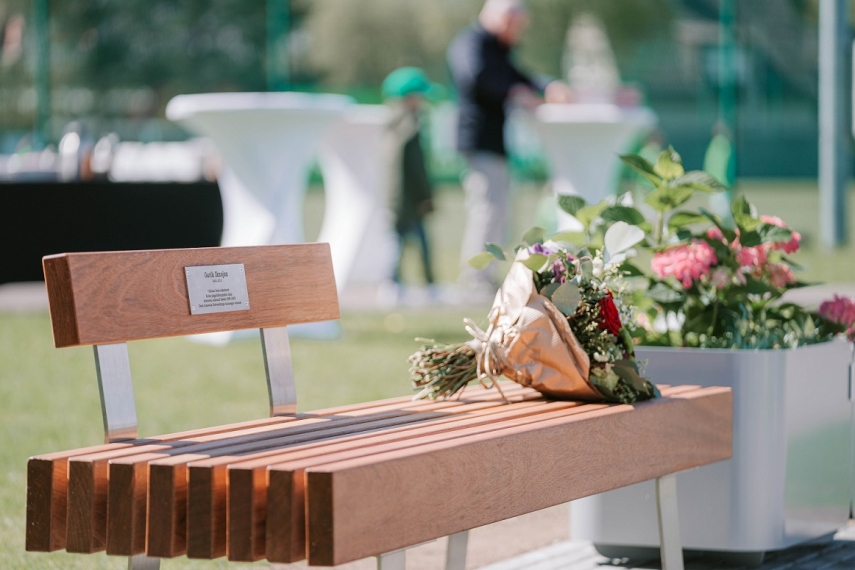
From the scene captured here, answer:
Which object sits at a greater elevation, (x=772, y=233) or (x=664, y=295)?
(x=772, y=233)

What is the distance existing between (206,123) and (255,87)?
31660 millimetres

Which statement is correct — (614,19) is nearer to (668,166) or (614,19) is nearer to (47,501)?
(668,166)

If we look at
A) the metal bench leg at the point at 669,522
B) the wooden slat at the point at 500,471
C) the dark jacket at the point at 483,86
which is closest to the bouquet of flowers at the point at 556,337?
the wooden slat at the point at 500,471

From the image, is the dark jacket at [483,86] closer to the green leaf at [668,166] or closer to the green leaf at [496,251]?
the green leaf at [668,166]

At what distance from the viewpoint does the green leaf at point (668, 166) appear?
3.65 m

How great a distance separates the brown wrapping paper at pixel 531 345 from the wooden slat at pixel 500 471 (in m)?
0.16

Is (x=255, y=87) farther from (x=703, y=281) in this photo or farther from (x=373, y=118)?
(x=703, y=281)

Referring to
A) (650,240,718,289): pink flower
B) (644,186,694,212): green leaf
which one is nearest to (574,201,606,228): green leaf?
(644,186,694,212): green leaf

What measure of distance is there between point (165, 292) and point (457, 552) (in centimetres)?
95

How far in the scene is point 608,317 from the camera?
10.2 ft

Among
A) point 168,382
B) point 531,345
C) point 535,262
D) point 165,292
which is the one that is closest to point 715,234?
point 535,262

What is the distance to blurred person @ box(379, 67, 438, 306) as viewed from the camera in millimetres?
11188

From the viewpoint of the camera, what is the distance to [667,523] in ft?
10.6

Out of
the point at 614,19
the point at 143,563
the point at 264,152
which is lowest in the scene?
the point at 143,563
